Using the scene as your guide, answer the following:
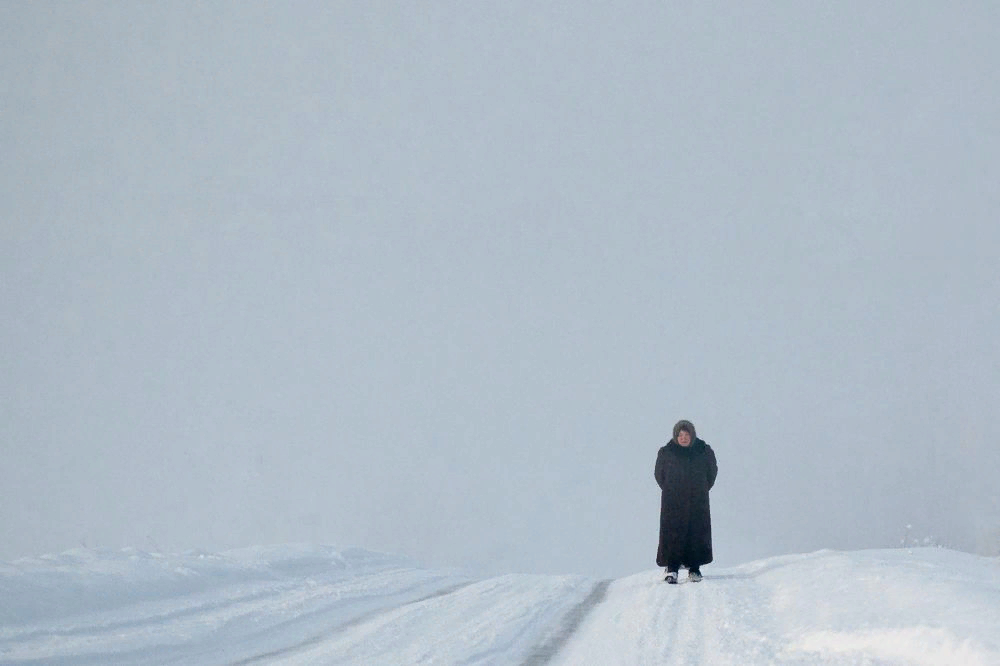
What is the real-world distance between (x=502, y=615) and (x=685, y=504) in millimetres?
4026

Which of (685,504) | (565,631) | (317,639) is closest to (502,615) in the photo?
(565,631)

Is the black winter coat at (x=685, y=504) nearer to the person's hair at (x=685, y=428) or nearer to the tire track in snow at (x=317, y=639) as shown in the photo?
the person's hair at (x=685, y=428)

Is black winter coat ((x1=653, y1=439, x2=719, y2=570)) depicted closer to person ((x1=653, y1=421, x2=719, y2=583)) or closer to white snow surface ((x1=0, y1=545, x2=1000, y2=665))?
person ((x1=653, y1=421, x2=719, y2=583))

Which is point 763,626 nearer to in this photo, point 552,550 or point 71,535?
point 552,550

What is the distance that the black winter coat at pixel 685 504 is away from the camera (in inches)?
510

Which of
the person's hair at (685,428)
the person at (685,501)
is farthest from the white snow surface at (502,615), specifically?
the person's hair at (685,428)

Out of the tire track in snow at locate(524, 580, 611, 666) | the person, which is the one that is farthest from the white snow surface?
the person

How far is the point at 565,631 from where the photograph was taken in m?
9.12

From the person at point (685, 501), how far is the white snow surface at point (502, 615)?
0.43m

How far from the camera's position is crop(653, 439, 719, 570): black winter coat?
12945 mm

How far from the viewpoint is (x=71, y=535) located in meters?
177

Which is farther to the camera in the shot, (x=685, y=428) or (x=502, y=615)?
(x=685, y=428)

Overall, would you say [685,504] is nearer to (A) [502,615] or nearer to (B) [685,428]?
(B) [685,428]

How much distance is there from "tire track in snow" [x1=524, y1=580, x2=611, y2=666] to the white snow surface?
0.02m
